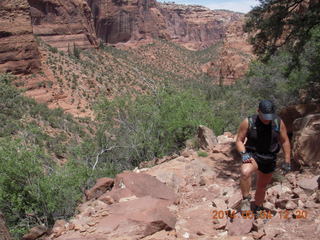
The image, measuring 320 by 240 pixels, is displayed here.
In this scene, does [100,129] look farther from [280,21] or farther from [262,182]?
[262,182]

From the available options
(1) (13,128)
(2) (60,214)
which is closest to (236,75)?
(1) (13,128)

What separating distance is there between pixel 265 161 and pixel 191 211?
202 cm

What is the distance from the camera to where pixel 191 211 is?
5.65m

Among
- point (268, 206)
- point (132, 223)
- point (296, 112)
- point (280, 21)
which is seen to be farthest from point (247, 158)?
point (280, 21)

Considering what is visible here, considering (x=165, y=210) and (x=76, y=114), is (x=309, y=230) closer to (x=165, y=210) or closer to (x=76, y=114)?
(x=165, y=210)

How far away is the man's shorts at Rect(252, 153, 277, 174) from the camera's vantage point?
4297 mm

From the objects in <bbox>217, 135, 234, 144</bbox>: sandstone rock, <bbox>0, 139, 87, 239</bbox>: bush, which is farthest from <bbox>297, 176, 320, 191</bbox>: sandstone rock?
<bbox>0, 139, 87, 239</bbox>: bush

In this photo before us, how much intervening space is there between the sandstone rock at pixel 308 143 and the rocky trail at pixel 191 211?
0.33 meters

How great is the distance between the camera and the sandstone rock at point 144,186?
6.50 meters

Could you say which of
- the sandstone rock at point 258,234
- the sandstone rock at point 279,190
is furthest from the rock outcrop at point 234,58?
the sandstone rock at point 258,234

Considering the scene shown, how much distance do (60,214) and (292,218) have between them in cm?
683

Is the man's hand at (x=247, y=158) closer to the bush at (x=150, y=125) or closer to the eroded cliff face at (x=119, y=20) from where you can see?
the bush at (x=150, y=125)

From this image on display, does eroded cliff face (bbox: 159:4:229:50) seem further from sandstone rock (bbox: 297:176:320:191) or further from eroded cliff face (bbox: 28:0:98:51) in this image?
sandstone rock (bbox: 297:176:320:191)

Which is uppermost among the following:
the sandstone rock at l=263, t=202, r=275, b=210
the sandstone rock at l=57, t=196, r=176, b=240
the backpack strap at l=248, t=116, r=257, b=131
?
the backpack strap at l=248, t=116, r=257, b=131
